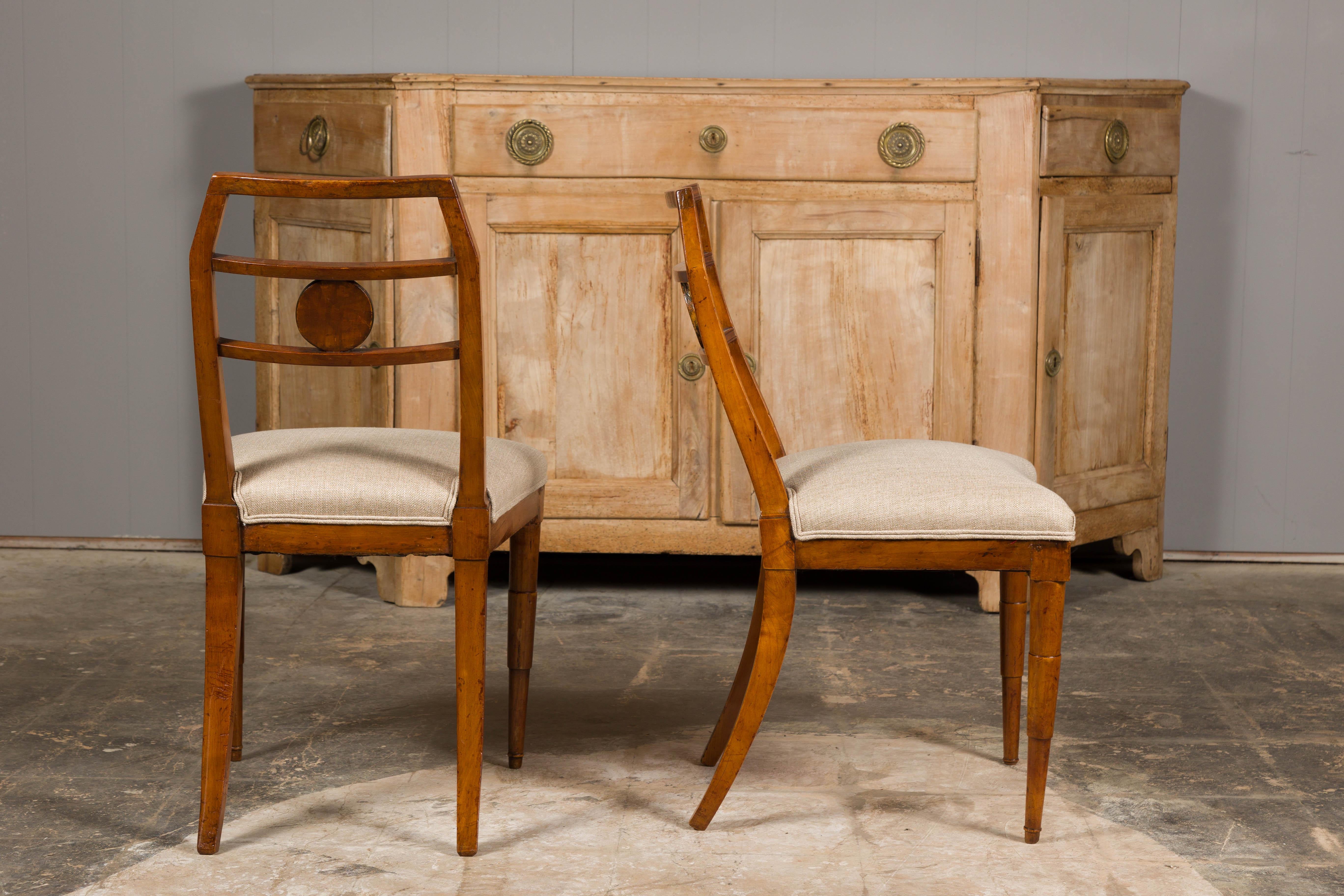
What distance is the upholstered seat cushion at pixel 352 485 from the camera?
1.73 meters

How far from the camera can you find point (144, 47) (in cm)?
348

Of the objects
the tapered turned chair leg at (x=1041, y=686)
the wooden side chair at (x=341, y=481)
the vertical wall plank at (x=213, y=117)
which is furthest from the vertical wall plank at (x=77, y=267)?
the tapered turned chair leg at (x=1041, y=686)

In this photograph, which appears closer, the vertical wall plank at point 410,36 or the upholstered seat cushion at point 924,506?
the upholstered seat cushion at point 924,506

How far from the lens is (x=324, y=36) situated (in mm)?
3475

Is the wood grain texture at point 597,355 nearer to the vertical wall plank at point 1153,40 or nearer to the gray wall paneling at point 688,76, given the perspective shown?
the gray wall paneling at point 688,76

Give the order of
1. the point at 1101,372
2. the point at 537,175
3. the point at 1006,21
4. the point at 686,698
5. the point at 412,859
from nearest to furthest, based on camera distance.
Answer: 1. the point at 412,859
2. the point at 686,698
3. the point at 537,175
4. the point at 1101,372
5. the point at 1006,21

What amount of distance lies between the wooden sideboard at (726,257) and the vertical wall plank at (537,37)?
22.2 inches

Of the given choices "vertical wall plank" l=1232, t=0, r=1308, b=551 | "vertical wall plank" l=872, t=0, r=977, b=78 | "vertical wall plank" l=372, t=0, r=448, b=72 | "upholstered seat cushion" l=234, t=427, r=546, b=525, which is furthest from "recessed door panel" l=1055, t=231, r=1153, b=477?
"upholstered seat cushion" l=234, t=427, r=546, b=525

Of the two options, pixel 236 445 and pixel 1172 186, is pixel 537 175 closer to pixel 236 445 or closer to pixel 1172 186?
pixel 236 445

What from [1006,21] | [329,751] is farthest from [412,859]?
[1006,21]

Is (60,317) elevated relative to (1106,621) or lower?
elevated

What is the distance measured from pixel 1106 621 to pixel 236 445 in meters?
1.86

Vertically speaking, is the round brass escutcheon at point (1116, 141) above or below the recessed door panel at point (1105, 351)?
above

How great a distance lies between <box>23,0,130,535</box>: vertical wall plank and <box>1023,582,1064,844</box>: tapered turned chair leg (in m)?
2.57
